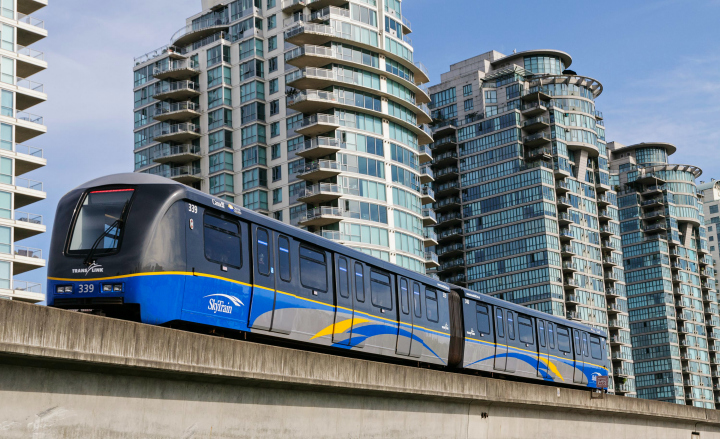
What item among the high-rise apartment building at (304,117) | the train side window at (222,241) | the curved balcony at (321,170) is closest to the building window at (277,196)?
the high-rise apartment building at (304,117)

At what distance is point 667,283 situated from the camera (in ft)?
458

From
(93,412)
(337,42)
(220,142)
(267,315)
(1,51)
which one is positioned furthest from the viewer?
(220,142)

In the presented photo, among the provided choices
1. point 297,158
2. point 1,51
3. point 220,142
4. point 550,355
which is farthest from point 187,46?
point 550,355

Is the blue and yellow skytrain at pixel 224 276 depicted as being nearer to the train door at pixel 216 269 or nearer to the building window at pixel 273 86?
the train door at pixel 216 269

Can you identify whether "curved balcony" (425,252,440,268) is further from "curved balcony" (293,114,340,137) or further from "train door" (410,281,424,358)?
"train door" (410,281,424,358)

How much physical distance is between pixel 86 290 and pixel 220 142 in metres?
74.9

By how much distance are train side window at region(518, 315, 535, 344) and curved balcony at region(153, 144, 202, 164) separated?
208 feet

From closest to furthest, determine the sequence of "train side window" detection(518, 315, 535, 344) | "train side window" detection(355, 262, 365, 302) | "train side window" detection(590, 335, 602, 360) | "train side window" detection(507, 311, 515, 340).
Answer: "train side window" detection(355, 262, 365, 302) < "train side window" detection(507, 311, 515, 340) < "train side window" detection(518, 315, 535, 344) < "train side window" detection(590, 335, 602, 360)

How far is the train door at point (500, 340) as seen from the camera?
29.8m

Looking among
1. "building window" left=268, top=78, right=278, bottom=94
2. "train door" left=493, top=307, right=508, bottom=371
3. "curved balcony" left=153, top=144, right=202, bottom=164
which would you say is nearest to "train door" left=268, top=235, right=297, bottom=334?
"train door" left=493, top=307, right=508, bottom=371

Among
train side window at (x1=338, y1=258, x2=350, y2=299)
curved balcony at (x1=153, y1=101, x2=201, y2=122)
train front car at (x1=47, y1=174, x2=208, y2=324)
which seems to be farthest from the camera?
curved balcony at (x1=153, y1=101, x2=201, y2=122)

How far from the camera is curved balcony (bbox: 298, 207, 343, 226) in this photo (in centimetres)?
7738

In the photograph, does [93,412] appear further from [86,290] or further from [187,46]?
[187,46]

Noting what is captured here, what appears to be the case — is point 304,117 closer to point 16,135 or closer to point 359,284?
point 16,135
